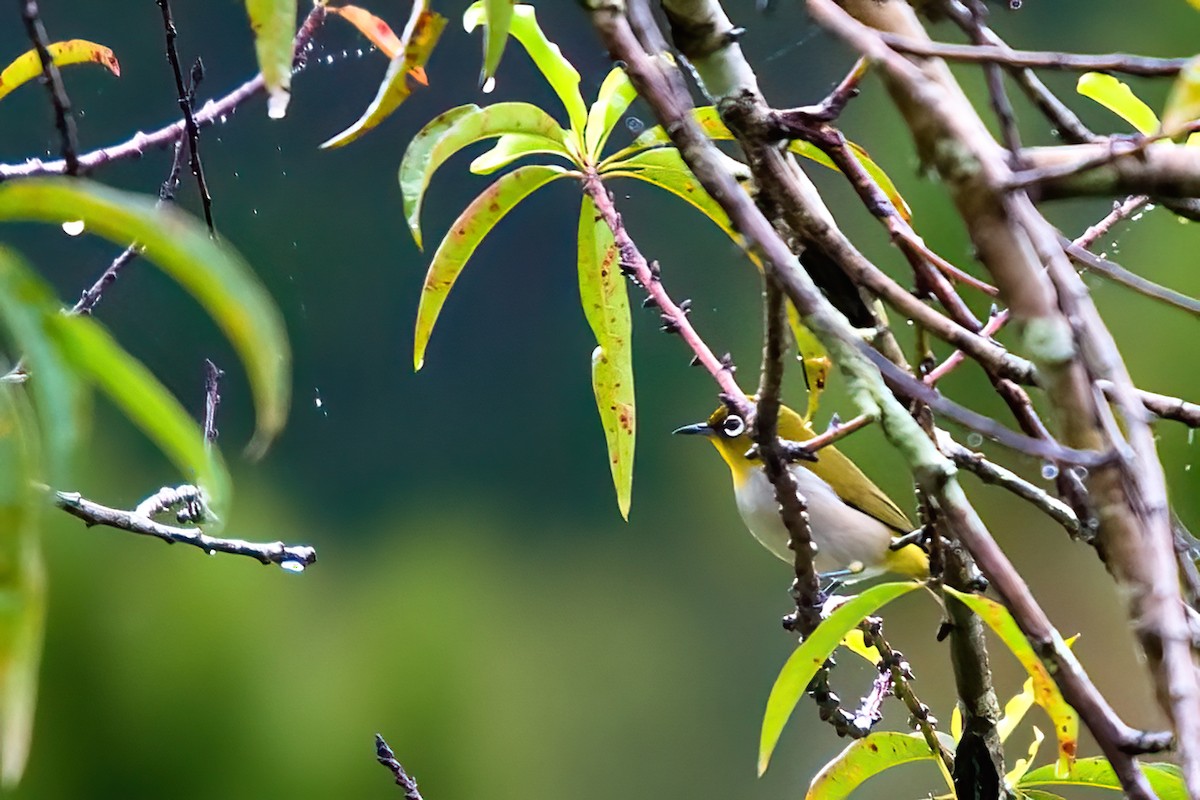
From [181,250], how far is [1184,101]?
207 mm

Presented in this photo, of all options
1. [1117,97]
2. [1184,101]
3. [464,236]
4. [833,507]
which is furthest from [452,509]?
[1184,101]

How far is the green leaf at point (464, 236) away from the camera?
0.54 m

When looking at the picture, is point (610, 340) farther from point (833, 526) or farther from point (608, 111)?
point (833, 526)

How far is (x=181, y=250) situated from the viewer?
205 millimetres

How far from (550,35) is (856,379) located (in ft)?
3.35

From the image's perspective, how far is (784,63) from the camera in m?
1.19

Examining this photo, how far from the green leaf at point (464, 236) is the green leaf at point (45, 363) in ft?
1.08

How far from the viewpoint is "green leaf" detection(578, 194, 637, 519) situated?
57 centimetres

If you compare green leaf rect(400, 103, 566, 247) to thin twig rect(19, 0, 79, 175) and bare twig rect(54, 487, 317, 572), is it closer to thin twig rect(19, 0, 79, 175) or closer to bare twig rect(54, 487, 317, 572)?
thin twig rect(19, 0, 79, 175)

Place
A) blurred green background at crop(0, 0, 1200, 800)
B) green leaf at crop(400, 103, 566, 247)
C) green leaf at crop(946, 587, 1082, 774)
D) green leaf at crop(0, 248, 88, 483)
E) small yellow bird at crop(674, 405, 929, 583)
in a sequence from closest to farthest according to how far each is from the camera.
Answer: green leaf at crop(0, 248, 88, 483) < green leaf at crop(946, 587, 1082, 774) < green leaf at crop(400, 103, 566, 247) < small yellow bird at crop(674, 405, 929, 583) < blurred green background at crop(0, 0, 1200, 800)

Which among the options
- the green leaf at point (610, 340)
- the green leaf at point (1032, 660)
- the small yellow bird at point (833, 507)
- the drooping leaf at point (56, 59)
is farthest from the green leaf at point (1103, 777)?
the drooping leaf at point (56, 59)

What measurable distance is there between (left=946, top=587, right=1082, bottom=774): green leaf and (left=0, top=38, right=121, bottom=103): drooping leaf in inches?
20.9

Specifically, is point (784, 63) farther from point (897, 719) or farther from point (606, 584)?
point (897, 719)

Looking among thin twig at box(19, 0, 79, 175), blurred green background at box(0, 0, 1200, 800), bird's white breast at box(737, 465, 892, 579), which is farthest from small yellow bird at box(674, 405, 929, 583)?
thin twig at box(19, 0, 79, 175)
